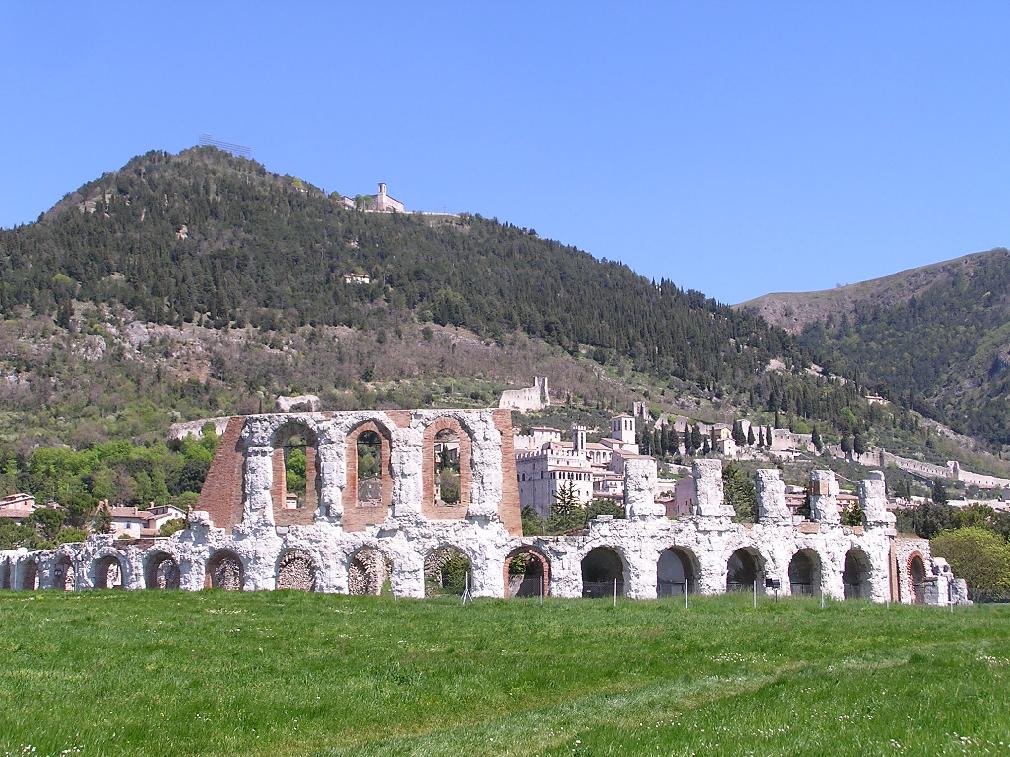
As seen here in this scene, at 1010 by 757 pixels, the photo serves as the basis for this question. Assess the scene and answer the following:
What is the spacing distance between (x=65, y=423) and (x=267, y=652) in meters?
147

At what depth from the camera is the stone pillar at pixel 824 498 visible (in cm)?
4794

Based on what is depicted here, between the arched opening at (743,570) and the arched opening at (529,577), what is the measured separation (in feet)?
22.9

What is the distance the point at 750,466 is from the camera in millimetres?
172250

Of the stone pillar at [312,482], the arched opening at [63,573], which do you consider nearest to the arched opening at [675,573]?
the stone pillar at [312,482]

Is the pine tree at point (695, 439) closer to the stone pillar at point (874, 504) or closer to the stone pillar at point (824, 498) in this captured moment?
the stone pillar at point (874, 504)

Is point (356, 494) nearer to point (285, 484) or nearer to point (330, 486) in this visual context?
point (330, 486)

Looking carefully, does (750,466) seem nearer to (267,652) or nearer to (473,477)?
(473,477)

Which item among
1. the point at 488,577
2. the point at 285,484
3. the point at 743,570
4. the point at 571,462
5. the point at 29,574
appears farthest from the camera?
the point at 571,462

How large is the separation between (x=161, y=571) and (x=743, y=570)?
73.4 ft

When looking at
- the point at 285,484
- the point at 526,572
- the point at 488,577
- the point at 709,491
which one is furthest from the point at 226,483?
the point at 709,491

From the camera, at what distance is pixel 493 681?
21.5 m

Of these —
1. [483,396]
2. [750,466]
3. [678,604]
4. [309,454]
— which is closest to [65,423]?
[483,396]

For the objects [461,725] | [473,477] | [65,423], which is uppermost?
[65,423]

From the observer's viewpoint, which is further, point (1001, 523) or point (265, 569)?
point (1001, 523)
